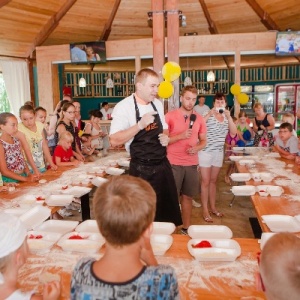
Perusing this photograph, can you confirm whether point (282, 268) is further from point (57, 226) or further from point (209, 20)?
point (209, 20)

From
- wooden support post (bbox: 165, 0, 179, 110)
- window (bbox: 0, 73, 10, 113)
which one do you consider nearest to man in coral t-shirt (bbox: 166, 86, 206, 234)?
wooden support post (bbox: 165, 0, 179, 110)

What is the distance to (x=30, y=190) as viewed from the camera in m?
3.62

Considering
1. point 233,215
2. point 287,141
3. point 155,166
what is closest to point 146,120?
point 155,166

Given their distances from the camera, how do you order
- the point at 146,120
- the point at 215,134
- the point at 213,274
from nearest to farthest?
the point at 213,274, the point at 146,120, the point at 215,134

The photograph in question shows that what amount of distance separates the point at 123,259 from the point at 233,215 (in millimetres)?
4469

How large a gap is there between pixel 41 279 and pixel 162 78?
332cm

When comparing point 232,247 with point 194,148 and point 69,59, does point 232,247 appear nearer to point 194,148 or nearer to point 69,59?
point 194,148

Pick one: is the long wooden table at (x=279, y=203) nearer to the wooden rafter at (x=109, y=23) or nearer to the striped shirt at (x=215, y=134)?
the striped shirt at (x=215, y=134)

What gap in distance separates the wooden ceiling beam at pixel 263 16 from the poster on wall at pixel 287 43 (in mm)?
1130

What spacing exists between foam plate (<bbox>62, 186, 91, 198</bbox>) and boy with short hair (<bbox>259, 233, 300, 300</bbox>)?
8.26 ft

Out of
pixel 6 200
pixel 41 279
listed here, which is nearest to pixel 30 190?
pixel 6 200

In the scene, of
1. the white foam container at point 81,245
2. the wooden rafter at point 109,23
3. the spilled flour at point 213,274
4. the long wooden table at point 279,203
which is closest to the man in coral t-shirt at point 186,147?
the long wooden table at point 279,203

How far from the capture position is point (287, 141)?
5480 mm

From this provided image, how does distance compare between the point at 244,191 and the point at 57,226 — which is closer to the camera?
the point at 57,226
